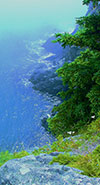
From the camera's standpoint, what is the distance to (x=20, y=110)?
25.5 meters

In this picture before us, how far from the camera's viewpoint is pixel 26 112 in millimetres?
24719

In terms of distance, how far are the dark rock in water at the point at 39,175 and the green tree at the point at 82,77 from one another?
4761mm

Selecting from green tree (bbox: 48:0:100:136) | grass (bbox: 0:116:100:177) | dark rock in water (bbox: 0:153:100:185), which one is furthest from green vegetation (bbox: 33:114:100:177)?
green tree (bbox: 48:0:100:136)

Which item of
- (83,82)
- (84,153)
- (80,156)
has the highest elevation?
(83,82)

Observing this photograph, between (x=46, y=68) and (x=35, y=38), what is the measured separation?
34277 mm

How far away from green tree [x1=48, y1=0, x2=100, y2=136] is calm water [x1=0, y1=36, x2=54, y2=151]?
6106 mm

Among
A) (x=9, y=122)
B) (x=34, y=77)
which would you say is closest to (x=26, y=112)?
(x=9, y=122)

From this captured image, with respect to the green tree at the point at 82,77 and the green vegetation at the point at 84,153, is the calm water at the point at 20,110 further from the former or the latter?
the green vegetation at the point at 84,153

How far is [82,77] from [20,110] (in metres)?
18.7

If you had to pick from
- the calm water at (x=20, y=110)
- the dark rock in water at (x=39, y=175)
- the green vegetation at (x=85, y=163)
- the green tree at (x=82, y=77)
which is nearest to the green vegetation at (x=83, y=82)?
the green tree at (x=82, y=77)

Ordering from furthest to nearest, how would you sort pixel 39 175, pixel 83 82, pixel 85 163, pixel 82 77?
pixel 83 82
pixel 82 77
pixel 85 163
pixel 39 175

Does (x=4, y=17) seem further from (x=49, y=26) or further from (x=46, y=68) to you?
(x=46, y=68)

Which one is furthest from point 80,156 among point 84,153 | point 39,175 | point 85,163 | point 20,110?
point 20,110

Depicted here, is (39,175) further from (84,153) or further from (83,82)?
(83,82)
